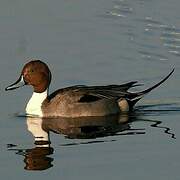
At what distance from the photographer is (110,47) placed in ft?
64.7

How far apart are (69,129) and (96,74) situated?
8.19ft

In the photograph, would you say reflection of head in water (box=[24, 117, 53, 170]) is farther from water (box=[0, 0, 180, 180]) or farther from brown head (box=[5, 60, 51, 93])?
brown head (box=[5, 60, 51, 93])

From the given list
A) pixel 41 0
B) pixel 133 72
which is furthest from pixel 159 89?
pixel 41 0

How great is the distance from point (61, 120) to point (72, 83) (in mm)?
1412

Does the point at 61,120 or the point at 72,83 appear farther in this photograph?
the point at 72,83

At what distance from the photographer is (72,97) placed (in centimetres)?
1662

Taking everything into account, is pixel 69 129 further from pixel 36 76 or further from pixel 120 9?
pixel 120 9

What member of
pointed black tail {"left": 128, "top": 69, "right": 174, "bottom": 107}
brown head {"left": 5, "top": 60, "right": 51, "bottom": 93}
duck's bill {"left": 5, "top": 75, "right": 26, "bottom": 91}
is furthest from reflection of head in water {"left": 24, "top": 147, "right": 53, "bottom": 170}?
pointed black tail {"left": 128, "top": 69, "right": 174, "bottom": 107}

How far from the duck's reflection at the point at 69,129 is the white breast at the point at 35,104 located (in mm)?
97

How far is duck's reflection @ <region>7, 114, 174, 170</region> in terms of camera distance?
46.6ft

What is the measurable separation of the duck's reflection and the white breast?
0.10 m

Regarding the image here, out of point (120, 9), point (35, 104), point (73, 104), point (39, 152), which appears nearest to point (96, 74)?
point (73, 104)

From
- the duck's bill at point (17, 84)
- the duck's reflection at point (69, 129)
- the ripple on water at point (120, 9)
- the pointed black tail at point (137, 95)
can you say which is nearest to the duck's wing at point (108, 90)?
the pointed black tail at point (137, 95)

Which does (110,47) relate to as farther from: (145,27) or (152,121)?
(152,121)
